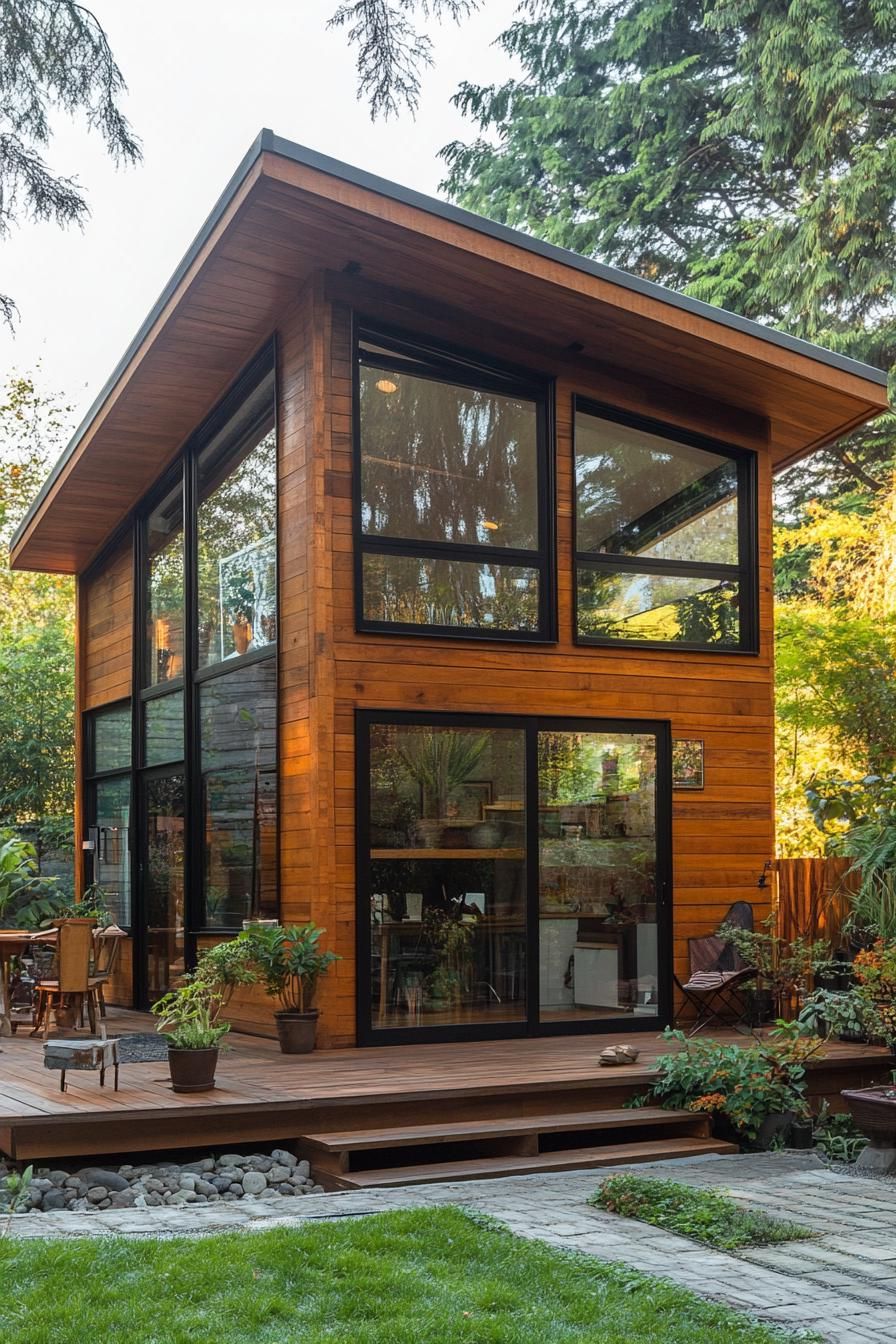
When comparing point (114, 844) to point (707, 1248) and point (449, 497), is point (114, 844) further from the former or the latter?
point (707, 1248)

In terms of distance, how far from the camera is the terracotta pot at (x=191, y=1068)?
21.5 ft

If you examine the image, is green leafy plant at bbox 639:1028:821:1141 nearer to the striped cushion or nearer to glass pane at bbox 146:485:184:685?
the striped cushion

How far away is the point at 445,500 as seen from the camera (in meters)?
8.78

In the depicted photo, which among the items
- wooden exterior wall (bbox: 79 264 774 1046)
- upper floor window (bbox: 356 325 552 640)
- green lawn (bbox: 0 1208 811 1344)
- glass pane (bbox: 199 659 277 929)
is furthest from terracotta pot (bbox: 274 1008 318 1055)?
green lawn (bbox: 0 1208 811 1344)

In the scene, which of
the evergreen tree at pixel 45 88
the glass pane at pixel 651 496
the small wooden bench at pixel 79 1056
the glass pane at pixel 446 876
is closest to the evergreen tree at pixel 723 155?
the glass pane at pixel 651 496

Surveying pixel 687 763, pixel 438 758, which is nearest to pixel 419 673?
pixel 438 758

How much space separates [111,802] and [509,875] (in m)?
5.32

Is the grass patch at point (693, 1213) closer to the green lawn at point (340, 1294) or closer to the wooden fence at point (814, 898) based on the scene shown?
the green lawn at point (340, 1294)

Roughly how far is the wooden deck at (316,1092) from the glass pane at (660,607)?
8.60 feet

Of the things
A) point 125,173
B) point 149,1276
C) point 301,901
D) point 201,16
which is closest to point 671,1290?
point 149,1276

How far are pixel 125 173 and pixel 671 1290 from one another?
491cm

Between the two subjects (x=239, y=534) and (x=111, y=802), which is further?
(x=111, y=802)

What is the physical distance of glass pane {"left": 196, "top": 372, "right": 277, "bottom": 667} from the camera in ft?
29.8

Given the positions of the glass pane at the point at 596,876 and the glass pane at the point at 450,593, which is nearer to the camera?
the glass pane at the point at 450,593
